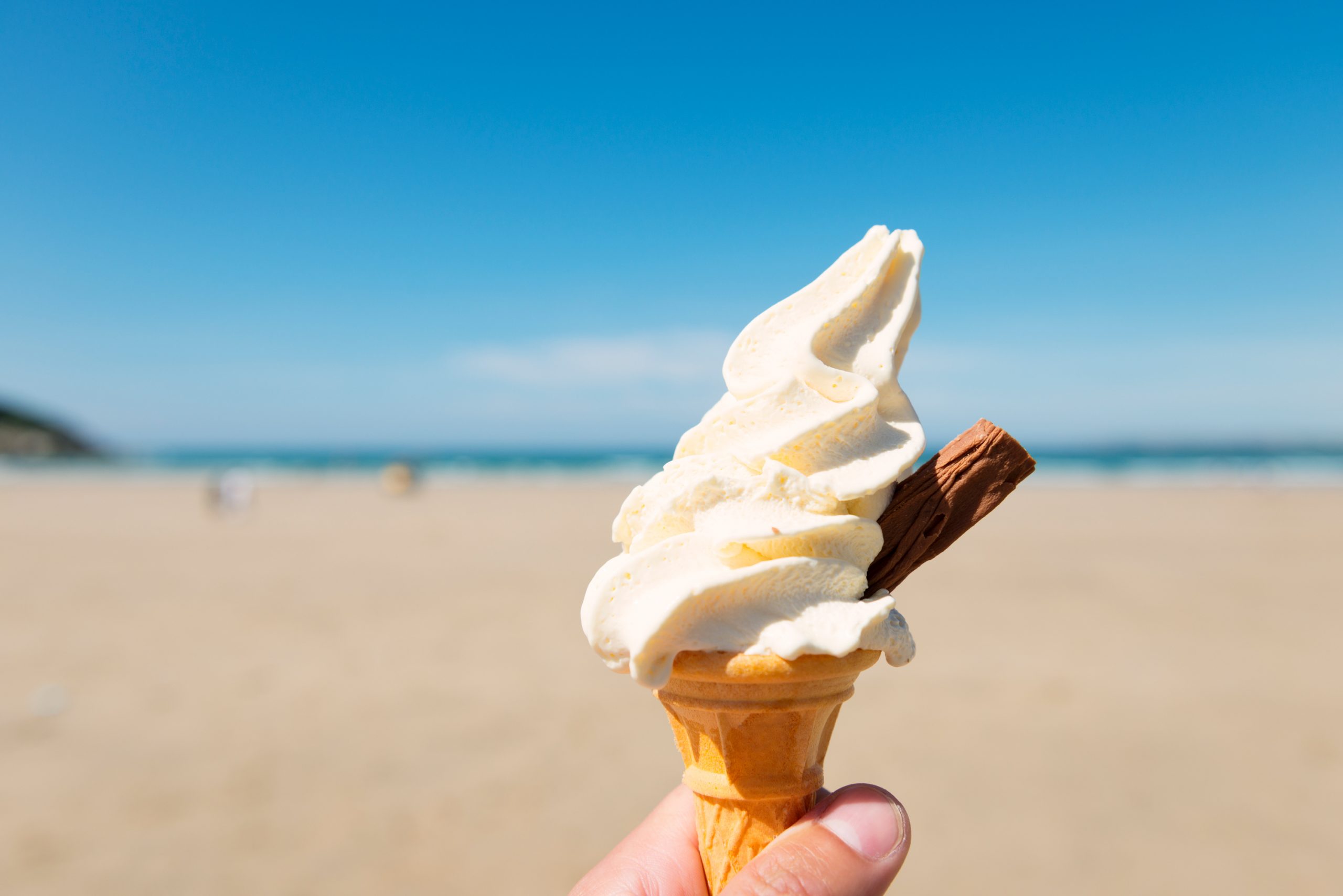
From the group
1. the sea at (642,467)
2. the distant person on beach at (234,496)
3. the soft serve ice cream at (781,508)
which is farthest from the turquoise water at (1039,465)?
the soft serve ice cream at (781,508)

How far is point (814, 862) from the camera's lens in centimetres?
184

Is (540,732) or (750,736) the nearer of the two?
(750,736)

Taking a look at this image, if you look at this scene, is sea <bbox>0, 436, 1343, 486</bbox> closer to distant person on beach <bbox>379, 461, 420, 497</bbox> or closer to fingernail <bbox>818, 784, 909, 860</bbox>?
distant person on beach <bbox>379, 461, 420, 497</bbox>

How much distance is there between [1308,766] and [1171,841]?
5.74 ft

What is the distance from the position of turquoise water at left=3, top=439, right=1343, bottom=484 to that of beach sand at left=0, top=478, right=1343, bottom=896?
93.0 feet

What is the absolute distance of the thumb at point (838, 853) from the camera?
180 cm

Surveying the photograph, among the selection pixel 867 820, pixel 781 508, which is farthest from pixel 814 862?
pixel 781 508

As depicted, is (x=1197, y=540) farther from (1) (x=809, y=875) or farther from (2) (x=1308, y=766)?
(1) (x=809, y=875)

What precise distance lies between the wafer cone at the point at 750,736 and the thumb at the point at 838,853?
14cm

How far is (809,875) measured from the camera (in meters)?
1.81

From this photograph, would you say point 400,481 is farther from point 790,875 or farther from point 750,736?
point 790,875

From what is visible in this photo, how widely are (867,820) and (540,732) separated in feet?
15.7

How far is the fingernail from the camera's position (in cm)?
192

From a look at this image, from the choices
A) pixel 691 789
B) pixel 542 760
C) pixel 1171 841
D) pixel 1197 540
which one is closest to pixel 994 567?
pixel 1197 540
